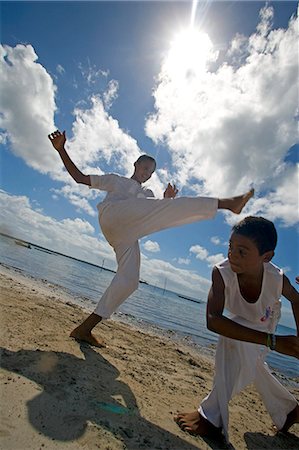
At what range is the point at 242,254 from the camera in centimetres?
215

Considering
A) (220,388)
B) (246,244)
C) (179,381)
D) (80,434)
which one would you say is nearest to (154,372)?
(179,381)

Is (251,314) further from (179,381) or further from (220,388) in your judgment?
(179,381)

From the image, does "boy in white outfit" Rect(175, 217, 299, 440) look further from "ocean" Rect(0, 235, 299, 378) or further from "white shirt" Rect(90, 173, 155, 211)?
"ocean" Rect(0, 235, 299, 378)

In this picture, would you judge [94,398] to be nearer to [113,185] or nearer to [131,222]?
[131,222]

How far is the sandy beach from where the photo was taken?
5.33 feet

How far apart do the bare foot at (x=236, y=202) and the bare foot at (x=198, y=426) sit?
1.75 meters

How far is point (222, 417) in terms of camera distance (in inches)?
81.3

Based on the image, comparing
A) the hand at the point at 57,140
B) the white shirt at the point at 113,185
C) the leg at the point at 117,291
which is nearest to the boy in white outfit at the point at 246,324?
the leg at the point at 117,291

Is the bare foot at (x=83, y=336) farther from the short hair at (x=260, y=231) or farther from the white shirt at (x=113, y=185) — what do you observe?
the short hair at (x=260, y=231)

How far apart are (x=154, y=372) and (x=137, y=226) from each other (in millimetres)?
1590

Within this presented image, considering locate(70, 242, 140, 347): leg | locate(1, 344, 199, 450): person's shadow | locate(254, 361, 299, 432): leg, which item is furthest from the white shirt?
locate(254, 361, 299, 432): leg

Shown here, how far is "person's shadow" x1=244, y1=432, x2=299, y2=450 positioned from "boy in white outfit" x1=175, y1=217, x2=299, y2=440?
0.07 m

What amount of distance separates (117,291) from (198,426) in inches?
62.3

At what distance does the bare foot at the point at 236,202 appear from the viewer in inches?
112
